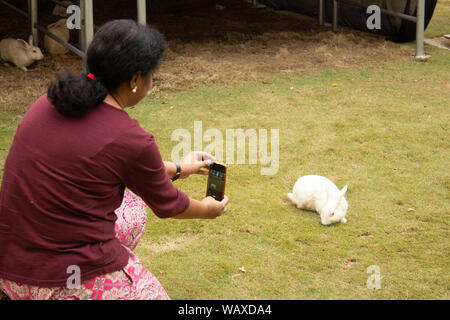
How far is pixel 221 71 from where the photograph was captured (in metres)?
6.49

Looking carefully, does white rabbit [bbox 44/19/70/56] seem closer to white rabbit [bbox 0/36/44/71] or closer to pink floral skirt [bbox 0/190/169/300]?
white rabbit [bbox 0/36/44/71]

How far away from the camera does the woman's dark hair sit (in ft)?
6.10

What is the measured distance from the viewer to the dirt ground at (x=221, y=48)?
620 cm

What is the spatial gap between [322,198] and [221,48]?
14.1ft

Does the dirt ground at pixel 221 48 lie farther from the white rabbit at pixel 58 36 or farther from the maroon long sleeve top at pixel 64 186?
the maroon long sleeve top at pixel 64 186

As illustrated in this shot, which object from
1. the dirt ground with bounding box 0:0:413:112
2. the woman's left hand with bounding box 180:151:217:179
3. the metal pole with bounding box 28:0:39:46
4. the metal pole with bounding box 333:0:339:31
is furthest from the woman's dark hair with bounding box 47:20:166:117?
the metal pole with bounding box 333:0:339:31

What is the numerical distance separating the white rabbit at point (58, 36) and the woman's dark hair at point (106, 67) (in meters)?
5.37

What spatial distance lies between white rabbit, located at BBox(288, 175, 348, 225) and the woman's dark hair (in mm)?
1709

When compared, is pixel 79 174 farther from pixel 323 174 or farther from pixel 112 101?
pixel 323 174

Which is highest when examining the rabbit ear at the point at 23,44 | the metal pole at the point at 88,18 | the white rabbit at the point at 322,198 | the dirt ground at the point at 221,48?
the metal pole at the point at 88,18

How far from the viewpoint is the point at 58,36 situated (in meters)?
7.14

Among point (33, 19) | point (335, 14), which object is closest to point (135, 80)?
point (33, 19)

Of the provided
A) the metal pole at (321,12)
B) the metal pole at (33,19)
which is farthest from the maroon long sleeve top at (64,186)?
the metal pole at (321,12)

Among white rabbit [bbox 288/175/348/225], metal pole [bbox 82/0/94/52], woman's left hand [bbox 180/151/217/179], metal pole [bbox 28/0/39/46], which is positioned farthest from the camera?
metal pole [bbox 28/0/39/46]
